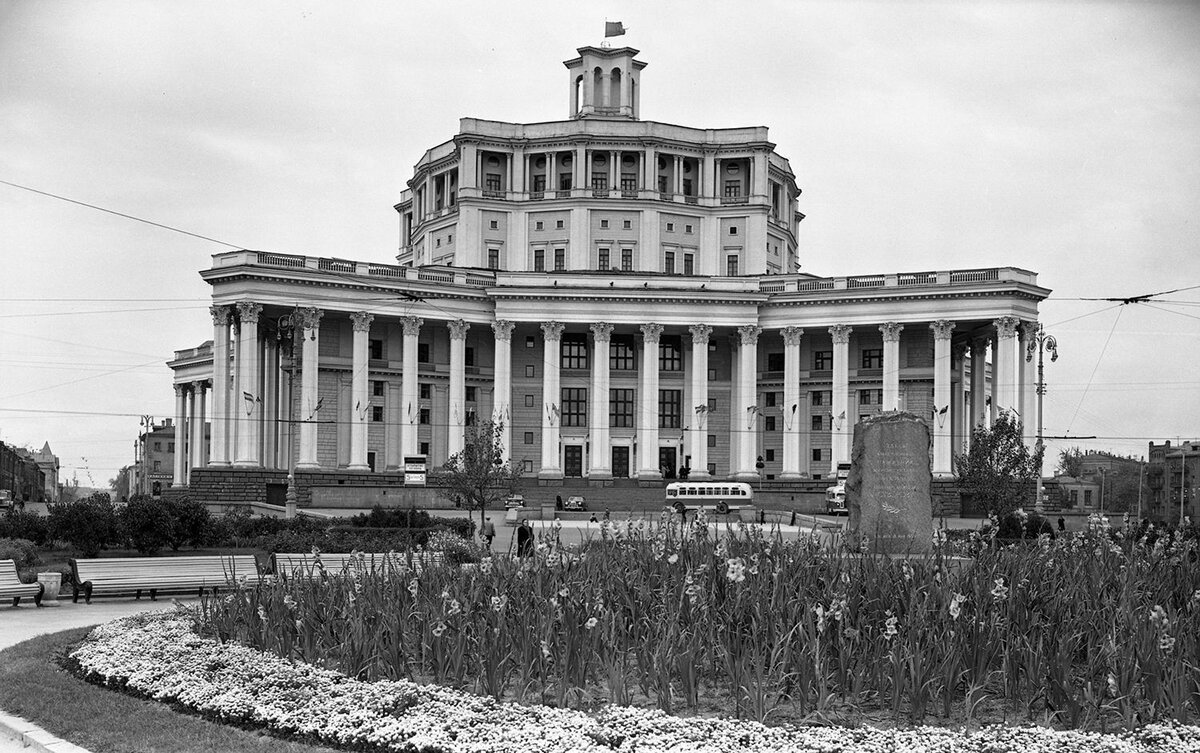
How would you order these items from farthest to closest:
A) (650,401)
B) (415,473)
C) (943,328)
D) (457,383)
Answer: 1. (650,401)
2. (457,383)
3. (943,328)
4. (415,473)

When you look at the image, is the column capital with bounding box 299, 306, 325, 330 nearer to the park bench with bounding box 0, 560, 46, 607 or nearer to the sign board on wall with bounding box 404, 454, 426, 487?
the sign board on wall with bounding box 404, 454, 426, 487

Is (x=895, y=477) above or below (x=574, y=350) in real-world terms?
below

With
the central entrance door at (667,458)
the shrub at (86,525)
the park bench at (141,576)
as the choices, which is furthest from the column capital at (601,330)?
the park bench at (141,576)

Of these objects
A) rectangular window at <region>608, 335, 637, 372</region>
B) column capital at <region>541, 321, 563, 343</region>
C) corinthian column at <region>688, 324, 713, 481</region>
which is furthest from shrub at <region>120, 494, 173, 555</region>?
rectangular window at <region>608, 335, 637, 372</region>

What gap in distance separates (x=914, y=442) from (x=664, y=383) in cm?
7008

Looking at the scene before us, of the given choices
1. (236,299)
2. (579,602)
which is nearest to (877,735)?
(579,602)

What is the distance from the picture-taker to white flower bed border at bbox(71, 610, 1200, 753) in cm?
1108

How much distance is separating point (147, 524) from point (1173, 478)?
136446 mm

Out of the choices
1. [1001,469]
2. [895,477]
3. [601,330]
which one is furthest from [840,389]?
[895,477]

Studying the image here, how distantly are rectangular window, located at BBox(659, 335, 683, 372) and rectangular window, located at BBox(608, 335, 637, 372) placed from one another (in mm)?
2310

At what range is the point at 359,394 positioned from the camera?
89.2 meters

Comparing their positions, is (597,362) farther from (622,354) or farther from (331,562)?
(331,562)

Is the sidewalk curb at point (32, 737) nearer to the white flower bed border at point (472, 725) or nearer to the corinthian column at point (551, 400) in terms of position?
the white flower bed border at point (472, 725)

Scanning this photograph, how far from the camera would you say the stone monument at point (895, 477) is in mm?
26688
